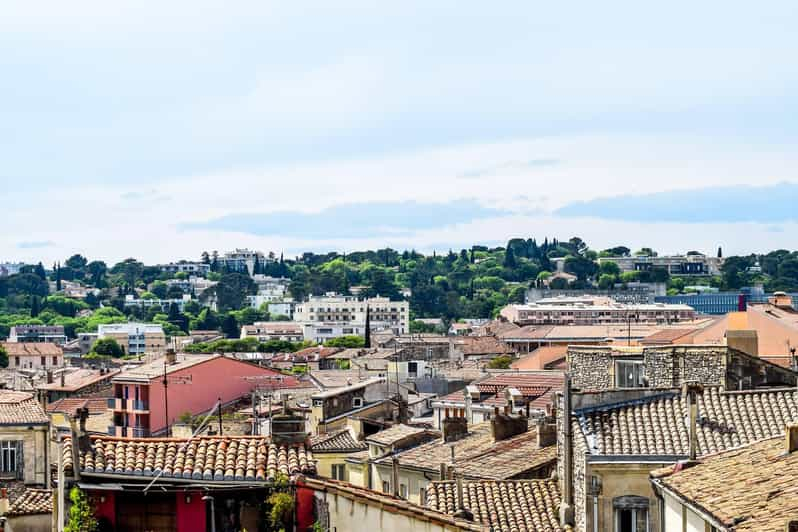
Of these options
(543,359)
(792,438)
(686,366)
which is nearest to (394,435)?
(686,366)

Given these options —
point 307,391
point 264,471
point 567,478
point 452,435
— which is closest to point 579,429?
point 567,478

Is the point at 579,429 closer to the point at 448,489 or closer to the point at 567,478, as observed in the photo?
the point at 567,478

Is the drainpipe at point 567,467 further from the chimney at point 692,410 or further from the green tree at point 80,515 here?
→ the green tree at point 80,515

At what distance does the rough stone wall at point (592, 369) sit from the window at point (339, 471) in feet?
58.1

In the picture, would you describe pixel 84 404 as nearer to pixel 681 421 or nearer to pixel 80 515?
pixel 681 421

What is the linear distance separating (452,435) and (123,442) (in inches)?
993

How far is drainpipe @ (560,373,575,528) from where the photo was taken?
27828 mm

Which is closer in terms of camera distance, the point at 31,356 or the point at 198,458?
the point at 198,458

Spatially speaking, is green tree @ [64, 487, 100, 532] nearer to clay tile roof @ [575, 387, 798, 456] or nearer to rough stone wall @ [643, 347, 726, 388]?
clay tile roof @ [575, 387, 798, 456]

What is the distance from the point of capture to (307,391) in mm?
80000

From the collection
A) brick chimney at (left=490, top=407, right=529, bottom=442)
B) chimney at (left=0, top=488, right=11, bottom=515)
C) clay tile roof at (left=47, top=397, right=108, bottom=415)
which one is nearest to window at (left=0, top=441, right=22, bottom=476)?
chimney at (left=0, top=488, right=11, bottom=515)

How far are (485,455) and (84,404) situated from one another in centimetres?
4605

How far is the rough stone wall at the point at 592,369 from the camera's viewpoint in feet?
106

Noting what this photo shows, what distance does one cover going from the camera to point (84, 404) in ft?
268
